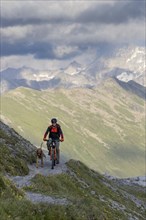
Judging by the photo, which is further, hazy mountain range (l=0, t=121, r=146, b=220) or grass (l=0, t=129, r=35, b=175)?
grass (l=0, t=129, r=35, b=175)

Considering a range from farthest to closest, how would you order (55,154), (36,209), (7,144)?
(7,144), (55,154), (36,209)

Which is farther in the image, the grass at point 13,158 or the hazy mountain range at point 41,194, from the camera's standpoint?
the grass at point 13,158

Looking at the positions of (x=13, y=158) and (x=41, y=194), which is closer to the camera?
(x=41, y=194)

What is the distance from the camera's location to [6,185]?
2298 centimetres

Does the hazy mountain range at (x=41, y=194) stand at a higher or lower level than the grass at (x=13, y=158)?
lower

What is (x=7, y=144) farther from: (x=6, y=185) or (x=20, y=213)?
(x=20, y=213)

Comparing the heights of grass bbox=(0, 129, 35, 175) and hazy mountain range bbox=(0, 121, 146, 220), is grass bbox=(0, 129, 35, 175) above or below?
above

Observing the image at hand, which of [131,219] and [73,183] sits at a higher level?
[73,183]

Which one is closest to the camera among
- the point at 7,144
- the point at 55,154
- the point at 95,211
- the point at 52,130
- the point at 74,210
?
the point at 74,210

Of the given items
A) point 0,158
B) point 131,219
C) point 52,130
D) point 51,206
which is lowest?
point 131,219

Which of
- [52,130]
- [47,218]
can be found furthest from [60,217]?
[52,130]

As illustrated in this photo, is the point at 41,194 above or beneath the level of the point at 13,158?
beneath

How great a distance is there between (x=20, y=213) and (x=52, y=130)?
2165cm

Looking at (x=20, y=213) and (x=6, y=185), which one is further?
(x=6, y=185)
